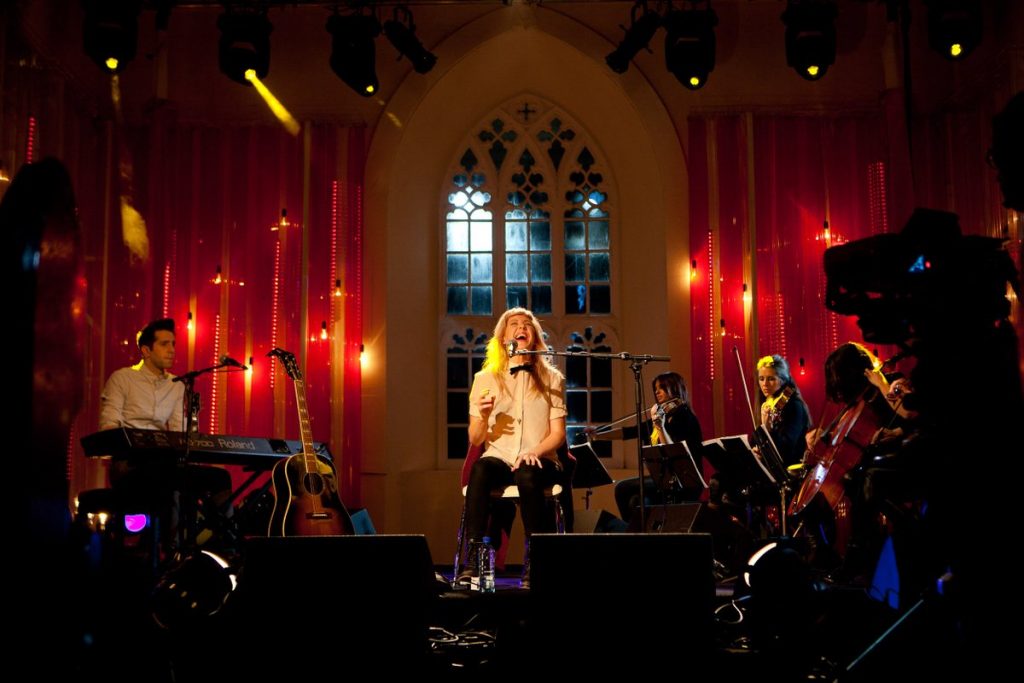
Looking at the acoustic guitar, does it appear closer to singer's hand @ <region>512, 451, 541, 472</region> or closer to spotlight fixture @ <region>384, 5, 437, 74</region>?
singer's hand @ <region>512, 451, 541, 472</region>

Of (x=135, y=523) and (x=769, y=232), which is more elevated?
(x=769, y=232)

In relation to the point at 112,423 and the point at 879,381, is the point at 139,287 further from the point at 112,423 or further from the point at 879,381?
the point at 879,381

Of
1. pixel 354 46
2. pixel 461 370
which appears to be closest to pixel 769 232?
pixel 461 370

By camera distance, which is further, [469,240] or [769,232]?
[469,240]

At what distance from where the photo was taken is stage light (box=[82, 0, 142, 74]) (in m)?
6.66

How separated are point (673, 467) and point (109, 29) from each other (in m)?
4.97

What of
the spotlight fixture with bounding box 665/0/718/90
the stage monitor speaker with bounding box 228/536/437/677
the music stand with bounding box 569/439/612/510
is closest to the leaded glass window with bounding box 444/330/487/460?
the music stand with bounding box 569/439/612/510

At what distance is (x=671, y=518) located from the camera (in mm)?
5789

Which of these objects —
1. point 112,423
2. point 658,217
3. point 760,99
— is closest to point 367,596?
point 112,423

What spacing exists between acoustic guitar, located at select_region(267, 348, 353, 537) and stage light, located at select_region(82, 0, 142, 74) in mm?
3422

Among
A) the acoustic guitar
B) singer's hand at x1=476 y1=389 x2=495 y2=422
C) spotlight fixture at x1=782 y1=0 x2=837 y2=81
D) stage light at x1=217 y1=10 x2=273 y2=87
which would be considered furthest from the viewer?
stage light at x1=217 y1=10 x2=273 y2=87

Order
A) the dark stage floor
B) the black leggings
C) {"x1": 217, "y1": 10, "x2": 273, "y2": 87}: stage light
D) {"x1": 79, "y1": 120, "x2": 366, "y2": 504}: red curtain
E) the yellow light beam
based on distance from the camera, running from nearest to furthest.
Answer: the dark stage floor, the black leggings, {"x1": 217, "y1": 10, "x2": 273, "y2": 87}: stage light, {"x1": 79, "y1": 120, "x2": 366, "y2": 504}: red curtain, the yellow light beam

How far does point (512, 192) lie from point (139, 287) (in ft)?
10.7

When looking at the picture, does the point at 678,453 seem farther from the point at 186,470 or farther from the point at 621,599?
the point at 621,599
